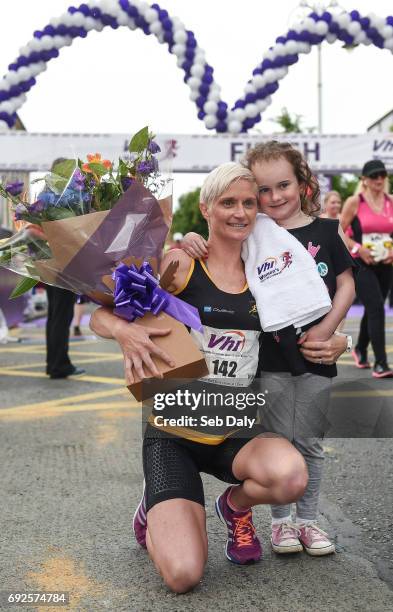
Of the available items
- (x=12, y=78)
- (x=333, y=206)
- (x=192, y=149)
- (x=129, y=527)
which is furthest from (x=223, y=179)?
(x=192, y=149)

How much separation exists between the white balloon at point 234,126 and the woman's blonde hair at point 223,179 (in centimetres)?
639

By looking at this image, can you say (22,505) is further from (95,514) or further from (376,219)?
(376,219)

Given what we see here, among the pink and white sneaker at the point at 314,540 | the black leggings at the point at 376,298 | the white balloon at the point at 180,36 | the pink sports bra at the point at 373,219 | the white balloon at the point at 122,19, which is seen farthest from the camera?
the white balloon at the point at 180,36

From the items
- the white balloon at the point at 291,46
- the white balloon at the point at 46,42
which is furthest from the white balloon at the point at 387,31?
the white balloon at the point at 46,42

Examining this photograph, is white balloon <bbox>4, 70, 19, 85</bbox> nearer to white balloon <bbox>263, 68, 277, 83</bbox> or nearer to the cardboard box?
white balloon <bbox>263, 68, 277, 83</bbox>

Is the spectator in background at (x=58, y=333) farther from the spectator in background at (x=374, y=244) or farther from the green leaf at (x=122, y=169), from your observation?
the green leaf at (x=122, y=169)

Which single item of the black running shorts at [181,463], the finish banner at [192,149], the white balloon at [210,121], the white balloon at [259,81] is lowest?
the black running shorts at [181,463]

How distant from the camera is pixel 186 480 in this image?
107 inches

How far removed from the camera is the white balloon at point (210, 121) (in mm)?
9016

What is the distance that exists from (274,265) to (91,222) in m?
0.75

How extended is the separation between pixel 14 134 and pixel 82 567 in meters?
8.18

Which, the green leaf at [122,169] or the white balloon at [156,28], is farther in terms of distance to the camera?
the white balloon at [156,28]

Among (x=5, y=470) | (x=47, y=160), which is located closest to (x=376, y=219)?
(x=5, y=470)

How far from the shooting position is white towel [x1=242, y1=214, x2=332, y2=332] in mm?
2725
